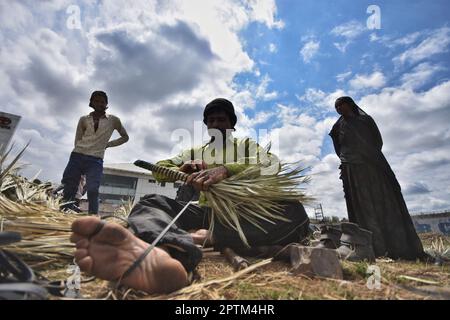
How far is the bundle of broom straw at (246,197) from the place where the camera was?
1.94 meters

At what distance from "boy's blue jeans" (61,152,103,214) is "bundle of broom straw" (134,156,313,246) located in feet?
6.67

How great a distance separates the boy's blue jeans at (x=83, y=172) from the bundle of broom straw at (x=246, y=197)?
2.03 metres

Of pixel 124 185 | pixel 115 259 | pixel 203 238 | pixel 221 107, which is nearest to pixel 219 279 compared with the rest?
pixel 115 259

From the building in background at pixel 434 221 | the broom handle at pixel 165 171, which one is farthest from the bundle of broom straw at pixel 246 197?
the building in background at pixel 434 221

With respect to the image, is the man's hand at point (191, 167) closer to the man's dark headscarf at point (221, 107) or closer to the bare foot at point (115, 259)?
the man's dark headscarf at point (221, 107)

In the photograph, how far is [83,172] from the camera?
3830 mm

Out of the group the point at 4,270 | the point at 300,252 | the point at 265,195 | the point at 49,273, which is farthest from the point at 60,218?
the point at 300,252

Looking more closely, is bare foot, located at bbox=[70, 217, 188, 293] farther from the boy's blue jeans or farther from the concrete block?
the boy's blue jeans

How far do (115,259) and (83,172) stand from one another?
10.4 feet

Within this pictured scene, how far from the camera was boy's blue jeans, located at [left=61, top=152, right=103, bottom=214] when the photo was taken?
12.0ft

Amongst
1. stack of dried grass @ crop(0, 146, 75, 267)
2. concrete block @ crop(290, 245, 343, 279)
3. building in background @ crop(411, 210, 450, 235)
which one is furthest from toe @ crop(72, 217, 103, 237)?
building in background @ crop(411, 210, 450, 235)

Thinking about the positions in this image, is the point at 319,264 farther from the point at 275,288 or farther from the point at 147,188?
the point at 147,188

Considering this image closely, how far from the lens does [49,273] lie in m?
1.36

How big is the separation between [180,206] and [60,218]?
84 centimetres
